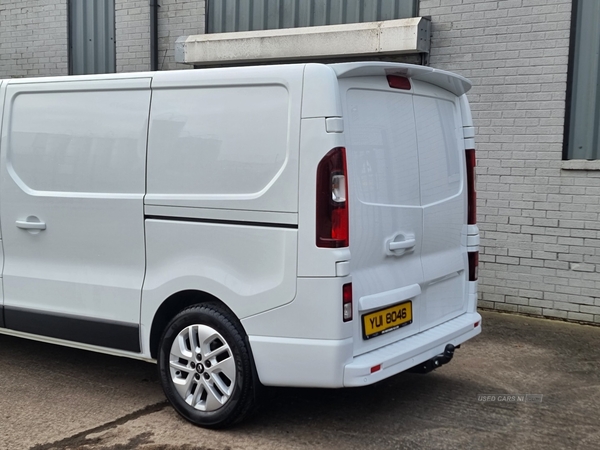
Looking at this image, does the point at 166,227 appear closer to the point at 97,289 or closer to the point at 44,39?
the point at 97,289

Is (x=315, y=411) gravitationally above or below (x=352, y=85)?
below

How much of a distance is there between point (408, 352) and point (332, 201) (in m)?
1.04

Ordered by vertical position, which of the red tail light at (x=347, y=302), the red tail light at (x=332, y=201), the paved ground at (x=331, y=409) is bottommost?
the paved ground at (x=331, y=409)

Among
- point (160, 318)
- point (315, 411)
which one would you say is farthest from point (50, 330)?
point (315, 411)

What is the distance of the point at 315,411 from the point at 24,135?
9.02 ft

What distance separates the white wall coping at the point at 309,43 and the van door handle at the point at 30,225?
13.3 feet

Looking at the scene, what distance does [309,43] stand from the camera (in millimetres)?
8117

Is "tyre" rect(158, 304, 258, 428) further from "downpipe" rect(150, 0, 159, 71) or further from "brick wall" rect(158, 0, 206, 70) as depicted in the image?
"downpipe" rect(150, 0, 159, 71)

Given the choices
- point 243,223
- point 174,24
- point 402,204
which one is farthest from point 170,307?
point 174,24

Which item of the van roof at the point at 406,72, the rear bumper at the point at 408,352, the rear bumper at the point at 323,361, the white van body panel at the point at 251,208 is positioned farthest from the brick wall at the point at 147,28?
the rear bumper at the point at 323,361

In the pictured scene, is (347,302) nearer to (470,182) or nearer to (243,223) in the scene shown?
(243,223)

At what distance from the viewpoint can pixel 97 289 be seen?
477 cm

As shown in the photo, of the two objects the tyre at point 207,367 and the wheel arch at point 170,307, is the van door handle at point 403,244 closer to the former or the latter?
the tyre at point 207,367

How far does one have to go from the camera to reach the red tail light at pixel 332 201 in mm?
3885
